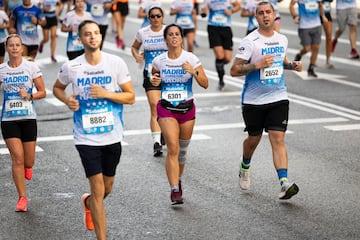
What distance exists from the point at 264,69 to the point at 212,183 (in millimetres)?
1521

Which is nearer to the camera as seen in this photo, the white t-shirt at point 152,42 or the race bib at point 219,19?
the white t-shirt at point 152,42

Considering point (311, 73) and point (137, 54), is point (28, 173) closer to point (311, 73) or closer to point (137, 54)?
point (137, 54)

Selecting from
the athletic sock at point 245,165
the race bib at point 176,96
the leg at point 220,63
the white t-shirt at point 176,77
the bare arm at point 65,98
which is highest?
the bare arm at point 65,98

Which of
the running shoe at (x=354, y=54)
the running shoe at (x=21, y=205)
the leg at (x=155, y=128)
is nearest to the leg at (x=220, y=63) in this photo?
the running shoe at (x=354, y=54)

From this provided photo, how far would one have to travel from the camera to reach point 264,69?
10711mm

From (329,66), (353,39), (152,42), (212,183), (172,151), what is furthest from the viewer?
(353,39)

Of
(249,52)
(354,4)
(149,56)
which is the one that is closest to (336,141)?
(149,56)

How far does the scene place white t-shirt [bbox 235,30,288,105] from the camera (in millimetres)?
10688

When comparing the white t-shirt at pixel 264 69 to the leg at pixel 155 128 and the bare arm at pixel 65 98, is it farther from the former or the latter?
the leg at pixel 155 128

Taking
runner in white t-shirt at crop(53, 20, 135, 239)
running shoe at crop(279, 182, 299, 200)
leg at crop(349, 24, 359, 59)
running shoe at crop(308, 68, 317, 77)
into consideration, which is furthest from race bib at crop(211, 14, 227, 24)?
A: runner in white t-shirt at crop(53, 20, 135, 239)

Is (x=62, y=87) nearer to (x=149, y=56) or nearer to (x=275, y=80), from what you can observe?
(x=275, y=80)

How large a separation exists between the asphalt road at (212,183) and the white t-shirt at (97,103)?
103cm

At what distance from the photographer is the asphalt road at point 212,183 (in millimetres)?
9594

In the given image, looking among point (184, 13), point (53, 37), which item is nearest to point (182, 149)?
point (184, 13)
